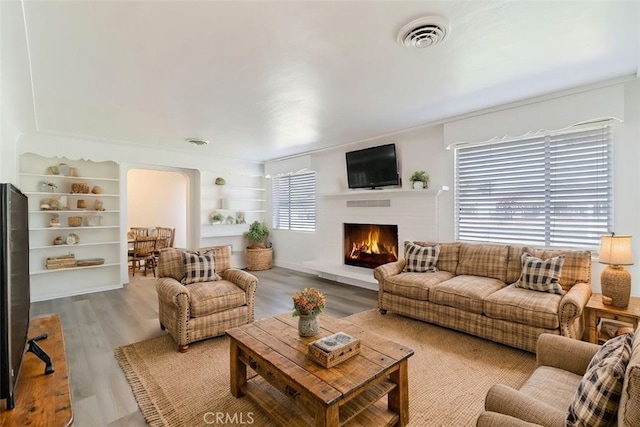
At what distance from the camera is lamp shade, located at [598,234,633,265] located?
256 cm

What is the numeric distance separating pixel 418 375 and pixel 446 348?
0.61 metres

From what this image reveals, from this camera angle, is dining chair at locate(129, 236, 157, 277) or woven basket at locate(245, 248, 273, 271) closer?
dining chair at locate(129, 236, 157, 277)

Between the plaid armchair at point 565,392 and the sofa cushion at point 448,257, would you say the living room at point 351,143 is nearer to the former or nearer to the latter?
the sofa cushion at point 448,257

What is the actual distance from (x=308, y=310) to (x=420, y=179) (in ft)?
9.70

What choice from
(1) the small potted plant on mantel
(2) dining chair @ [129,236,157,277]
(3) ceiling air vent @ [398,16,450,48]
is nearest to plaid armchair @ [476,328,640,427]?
(3) ceiling air vent @ [398,16,450,48]

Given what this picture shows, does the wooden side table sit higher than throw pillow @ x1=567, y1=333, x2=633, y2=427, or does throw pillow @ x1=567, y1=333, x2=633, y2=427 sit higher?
throw pillow @ x1=567, y1=333, x2=633, y2=427

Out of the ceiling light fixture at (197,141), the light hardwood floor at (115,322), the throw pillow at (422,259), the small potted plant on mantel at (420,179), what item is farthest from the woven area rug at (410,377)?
the ceiling light fixture at (197,141)

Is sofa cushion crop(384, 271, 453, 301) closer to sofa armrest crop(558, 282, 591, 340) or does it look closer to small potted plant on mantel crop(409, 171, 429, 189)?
sofa armrest crop(558, 282, 591, 340)

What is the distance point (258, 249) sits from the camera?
6621 millimetres

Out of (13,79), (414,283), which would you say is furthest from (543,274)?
(13,79)

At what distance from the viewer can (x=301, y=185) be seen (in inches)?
258

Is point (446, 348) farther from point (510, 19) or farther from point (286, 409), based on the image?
point (510, 19)

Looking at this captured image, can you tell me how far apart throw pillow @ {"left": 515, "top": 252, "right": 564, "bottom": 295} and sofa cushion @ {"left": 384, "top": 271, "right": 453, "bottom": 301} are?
806 mm

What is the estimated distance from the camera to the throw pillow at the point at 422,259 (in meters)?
3.83
